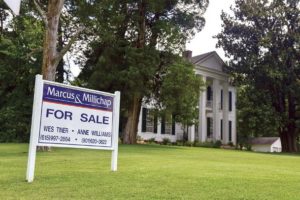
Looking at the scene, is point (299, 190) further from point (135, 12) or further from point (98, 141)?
point (135, 12)

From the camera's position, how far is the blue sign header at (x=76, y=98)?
6769 millimetres

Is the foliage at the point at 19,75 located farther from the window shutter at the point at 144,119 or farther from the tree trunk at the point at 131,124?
the window shutter at the point at 144,119

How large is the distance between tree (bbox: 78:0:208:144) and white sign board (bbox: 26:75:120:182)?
49.8ft

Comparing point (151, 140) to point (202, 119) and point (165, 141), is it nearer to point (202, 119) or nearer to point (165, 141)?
point (165, 141)

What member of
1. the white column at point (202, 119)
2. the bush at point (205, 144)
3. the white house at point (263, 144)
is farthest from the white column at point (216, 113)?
the white house at point (263, 144)

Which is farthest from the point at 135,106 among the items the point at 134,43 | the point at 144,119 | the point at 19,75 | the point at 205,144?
the point at 205,144

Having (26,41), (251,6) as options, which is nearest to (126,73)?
(26,41)

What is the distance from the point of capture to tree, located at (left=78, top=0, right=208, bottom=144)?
2408 cm

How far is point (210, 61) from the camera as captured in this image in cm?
3844

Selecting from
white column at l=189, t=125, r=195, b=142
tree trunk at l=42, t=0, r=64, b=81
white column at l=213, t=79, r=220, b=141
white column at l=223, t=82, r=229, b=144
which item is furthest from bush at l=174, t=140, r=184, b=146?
tree trunk at l=42, t=0, r=64, b=81

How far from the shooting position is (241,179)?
7.23m

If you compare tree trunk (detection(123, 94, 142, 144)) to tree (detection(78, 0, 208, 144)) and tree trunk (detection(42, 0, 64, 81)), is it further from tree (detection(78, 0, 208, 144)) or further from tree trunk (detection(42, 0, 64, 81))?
tree trunk (detection(42, 0, 64, 81))

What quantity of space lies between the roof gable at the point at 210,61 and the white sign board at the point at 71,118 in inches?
1173

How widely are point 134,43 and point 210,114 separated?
15961 millimetres
